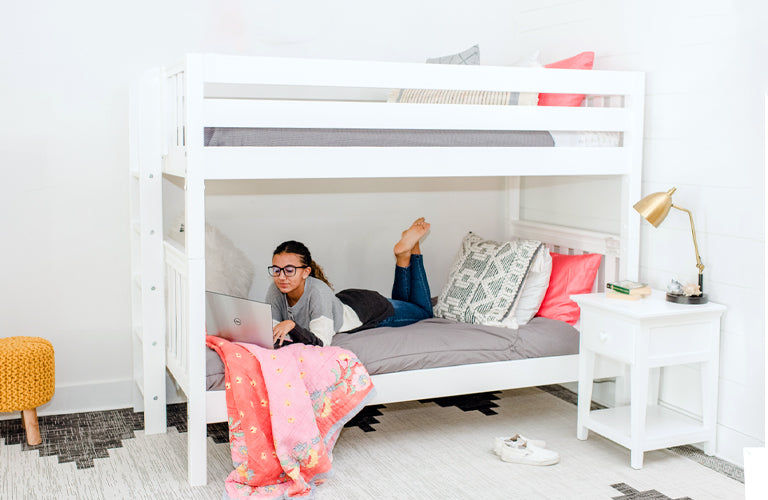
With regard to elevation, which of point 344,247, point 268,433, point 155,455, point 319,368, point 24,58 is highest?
point 24,58

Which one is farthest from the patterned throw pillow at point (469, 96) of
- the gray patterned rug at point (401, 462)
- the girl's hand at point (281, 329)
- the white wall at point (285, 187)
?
the gray patterned rug at point (401, 462)

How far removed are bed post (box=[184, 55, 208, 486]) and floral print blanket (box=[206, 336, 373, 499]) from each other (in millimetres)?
95

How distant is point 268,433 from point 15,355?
966 millimetres

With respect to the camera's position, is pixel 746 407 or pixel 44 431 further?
pixel 44 431

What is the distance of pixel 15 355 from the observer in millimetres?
2748

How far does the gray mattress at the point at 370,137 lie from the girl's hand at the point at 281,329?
624 millimetres

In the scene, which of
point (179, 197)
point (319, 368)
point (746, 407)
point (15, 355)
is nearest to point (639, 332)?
point (746, 407)

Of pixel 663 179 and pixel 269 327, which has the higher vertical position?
pixel 663 179

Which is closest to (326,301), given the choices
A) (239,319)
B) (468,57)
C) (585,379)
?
(239,319)

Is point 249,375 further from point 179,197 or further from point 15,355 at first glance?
point 179,197

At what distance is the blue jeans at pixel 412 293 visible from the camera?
10.6ft

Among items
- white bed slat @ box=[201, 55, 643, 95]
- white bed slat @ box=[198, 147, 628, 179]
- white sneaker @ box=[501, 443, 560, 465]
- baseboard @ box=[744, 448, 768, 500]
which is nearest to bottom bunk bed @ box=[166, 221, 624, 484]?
white sneaker @ box=[501, 443, 560, 465]

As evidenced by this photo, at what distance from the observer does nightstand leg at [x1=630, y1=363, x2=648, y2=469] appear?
8.41 feet

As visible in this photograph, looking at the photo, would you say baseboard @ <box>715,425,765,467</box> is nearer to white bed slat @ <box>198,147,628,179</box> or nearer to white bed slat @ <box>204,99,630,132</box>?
white bed slat @ <box>198,147,628,179</box>
